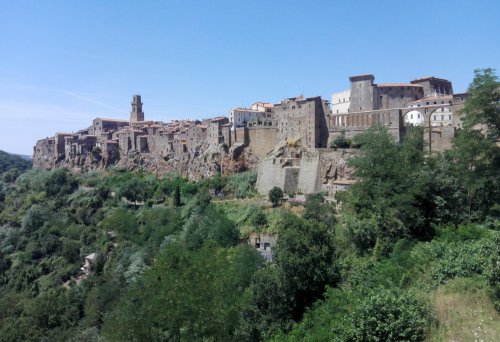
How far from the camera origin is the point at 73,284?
4300 cm

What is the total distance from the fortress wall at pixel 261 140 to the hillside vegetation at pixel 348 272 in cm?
1078

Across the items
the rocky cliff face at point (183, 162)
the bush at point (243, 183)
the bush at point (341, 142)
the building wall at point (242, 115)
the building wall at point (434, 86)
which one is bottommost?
the bush at point (243, 183)

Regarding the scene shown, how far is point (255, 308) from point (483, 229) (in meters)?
8.62

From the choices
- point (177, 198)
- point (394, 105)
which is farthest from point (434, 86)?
point (177, 198)

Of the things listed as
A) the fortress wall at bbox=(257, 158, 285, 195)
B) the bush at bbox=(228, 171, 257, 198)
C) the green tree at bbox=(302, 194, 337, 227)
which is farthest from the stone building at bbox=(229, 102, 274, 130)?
the green tree at bbox=(302, 194, 337, 227)

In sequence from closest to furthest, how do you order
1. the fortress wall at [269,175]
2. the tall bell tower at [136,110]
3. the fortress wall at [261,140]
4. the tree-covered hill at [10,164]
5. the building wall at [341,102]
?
the fortress wall at [269,175] → the fortress wall at [261,140] → the building wall at [341,102] → the tall bell tower at [136,110] → the tree-covered hill at [10,164]

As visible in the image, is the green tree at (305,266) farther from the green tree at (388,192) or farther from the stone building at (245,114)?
the stone building at (245,114)

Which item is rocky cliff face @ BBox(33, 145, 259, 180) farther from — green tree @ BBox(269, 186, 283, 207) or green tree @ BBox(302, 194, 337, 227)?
green tree @ BBox(302, 194, 337, 227)

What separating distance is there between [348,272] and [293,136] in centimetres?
3137

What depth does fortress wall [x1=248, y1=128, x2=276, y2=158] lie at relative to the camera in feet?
162

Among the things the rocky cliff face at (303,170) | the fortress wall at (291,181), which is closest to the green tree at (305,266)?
the rocky cliff face at (303,170)

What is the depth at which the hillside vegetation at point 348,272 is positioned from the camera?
418 inches

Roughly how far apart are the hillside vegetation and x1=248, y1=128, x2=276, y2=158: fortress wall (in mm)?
10777

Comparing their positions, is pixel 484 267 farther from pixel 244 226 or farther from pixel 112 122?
pixel 112 122
